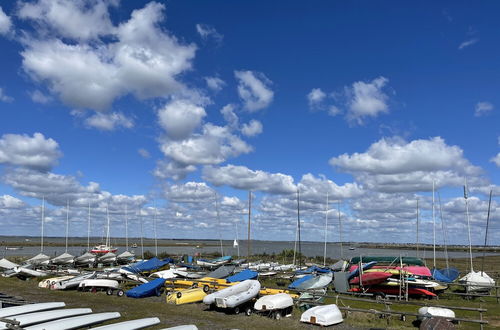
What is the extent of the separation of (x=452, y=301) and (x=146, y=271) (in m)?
22.2

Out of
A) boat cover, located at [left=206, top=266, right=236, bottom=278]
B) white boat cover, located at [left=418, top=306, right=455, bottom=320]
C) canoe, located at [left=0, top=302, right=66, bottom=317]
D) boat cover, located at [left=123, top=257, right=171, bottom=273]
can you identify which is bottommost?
boat cover, located at [left=123, top=257, right=171, bottom=273]

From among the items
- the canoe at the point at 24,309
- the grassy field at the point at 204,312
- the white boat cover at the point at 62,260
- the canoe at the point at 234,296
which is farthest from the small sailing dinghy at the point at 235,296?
the white boat cover at the point at 62,260

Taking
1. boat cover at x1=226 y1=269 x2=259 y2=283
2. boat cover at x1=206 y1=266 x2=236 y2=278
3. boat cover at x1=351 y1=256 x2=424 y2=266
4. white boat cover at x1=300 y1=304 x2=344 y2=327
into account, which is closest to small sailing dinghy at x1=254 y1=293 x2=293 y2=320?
white boat cover at x1=300 y1=304 x2=344 y2=327

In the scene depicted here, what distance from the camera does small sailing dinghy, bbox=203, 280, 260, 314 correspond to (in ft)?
60.6

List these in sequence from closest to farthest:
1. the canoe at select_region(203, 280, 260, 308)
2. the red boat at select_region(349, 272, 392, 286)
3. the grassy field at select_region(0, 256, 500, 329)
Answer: the grassy field at select_region(0, 256, 500, 329) → the canoe at select_region(203, 280, 260, 308) → the red boat at select_region(349, 272, 392, 286)

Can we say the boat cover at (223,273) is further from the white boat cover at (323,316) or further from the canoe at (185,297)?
the white boat cover at (323,316)

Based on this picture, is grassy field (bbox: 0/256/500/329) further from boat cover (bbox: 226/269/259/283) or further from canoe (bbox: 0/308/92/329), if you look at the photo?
boat cover (bbox: 226/269/259/283)

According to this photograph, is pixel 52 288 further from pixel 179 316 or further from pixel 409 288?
pixel 409 288

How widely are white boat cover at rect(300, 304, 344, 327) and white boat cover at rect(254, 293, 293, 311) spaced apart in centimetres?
130

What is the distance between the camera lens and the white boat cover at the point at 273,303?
1795 cm

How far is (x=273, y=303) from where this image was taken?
1797cm

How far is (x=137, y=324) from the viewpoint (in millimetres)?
10281

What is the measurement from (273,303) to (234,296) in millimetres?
1830

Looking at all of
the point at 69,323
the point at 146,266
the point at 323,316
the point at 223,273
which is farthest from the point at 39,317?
the point at 146,266
